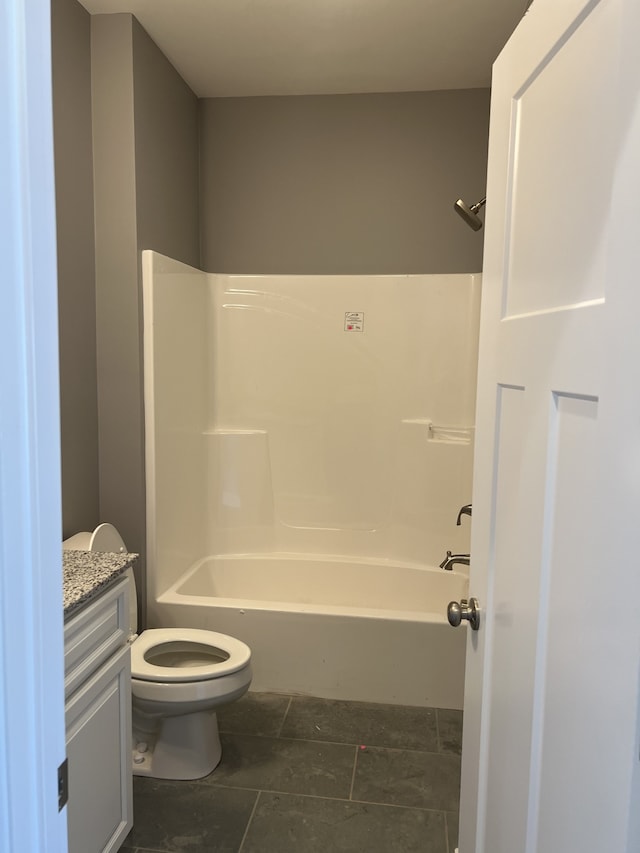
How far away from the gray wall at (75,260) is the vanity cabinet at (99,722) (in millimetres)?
717

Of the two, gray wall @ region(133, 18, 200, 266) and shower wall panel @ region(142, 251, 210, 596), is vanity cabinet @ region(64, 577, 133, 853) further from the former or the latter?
gray wall @ region(133, 18, 200, 266)

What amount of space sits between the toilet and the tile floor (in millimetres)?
74

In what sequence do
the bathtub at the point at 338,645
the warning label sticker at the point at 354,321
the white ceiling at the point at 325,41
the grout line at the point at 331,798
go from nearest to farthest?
the grout line at the point at 331,798, the white ceiling at the point at 325,41, the bathtub at the point at 338,645, the warning label sticker at the point at 354,321

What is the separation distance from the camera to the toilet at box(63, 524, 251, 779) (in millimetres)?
2152

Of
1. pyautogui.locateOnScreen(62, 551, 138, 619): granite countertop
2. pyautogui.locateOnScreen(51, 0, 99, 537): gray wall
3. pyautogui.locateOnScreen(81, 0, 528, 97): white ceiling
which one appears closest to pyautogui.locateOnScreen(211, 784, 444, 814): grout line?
pyautogui.locateOnScreen(62, 551, 138, 619): granite countertop

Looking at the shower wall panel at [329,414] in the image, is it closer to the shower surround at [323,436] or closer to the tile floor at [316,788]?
the shower surround at [323,436]

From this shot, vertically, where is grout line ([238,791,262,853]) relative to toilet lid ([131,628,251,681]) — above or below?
below

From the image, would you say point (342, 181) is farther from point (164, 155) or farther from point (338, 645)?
point (338, 645)

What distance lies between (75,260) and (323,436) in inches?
60.0

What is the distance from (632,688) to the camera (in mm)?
622

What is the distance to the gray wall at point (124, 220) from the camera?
2520mm

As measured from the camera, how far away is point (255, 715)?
267 cm

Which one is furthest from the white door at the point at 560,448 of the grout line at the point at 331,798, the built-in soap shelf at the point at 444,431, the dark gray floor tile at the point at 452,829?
the built-in soap shelf at the point at 444,431

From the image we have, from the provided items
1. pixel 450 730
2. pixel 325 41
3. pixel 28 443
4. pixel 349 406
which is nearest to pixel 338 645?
pixel 450 730
